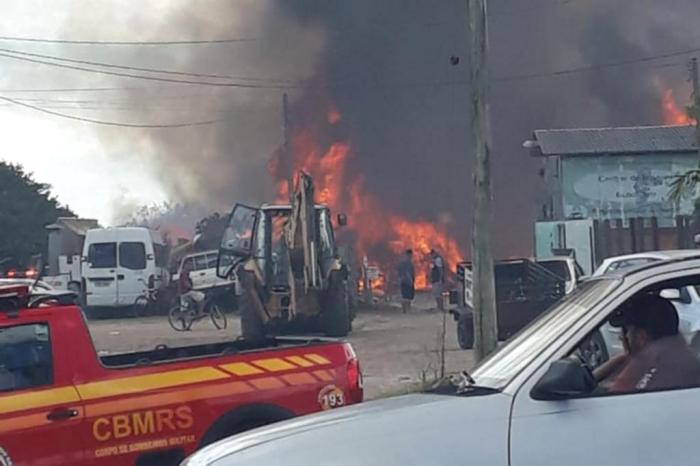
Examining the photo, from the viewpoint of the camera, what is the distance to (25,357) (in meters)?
7.46

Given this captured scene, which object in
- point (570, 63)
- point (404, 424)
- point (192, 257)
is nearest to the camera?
point (404, 424)

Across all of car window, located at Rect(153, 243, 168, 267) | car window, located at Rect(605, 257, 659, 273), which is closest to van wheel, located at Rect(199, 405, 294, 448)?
car window, located at Rect(605, 257, 659, 273)

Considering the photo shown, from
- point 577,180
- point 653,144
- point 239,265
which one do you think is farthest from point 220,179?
point 239,265

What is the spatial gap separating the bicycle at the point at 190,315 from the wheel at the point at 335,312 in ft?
14.6

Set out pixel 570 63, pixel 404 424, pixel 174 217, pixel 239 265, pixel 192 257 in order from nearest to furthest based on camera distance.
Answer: pixel 404 424
pixel 239 265
pixel 192 257
pixel 570 63
pixel 174 217

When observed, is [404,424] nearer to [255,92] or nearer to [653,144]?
[255,92]

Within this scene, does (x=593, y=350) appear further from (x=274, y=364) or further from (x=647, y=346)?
(x=274, y=364)

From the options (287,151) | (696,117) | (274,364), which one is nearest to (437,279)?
(696,117)

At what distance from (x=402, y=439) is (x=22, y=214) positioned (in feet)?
164

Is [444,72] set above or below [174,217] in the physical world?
above

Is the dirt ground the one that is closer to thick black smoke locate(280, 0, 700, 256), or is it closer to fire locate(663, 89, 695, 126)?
thick black smoke locate(280, 0, 700, 256)

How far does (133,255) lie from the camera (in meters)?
31.4

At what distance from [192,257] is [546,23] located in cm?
1597

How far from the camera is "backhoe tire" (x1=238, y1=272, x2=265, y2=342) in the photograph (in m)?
21.8
